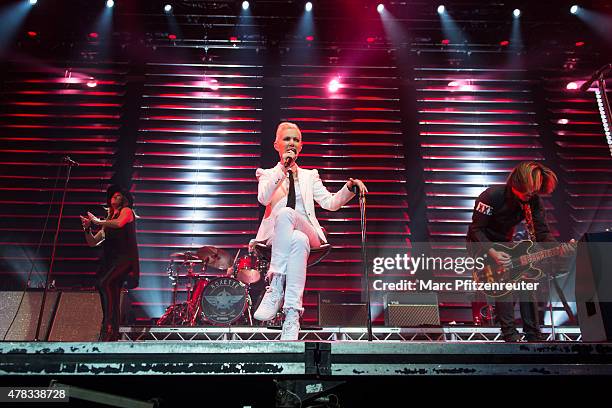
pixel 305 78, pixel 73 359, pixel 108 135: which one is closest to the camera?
pixel 73 359

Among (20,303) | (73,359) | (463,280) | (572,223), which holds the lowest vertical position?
(73,359)

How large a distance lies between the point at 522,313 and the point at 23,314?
4917 mm

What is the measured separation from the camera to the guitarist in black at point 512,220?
4336mm

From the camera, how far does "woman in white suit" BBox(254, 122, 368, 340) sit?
3184 mm

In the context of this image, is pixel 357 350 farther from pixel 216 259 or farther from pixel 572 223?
pixel 572 223

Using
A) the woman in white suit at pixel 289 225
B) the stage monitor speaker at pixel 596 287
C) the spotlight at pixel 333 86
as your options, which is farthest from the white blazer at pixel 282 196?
the spotlight at pixel 333 86

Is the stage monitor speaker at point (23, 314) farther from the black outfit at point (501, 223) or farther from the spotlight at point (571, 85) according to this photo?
the spotlight at point (571, 85)

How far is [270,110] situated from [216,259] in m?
2.54

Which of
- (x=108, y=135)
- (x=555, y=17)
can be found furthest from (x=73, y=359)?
(x=555, y=17)

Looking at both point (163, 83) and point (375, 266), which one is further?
point (163, 83)

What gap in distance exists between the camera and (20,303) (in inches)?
230

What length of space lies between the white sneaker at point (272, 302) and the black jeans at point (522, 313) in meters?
2.01

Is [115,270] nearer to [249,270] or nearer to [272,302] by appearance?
[249,270]

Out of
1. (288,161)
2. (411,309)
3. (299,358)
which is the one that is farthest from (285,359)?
(411,309)
